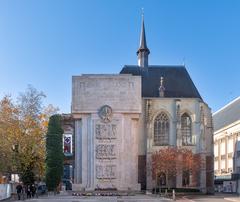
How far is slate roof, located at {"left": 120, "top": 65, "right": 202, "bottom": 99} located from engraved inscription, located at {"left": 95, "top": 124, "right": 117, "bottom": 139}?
940 cm

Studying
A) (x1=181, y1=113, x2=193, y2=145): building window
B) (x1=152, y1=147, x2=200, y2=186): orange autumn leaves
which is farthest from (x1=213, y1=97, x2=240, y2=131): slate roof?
(x1=152, y1=147, x2=200, y2=186): orange autumn leaves

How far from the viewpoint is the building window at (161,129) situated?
71938 millimetres

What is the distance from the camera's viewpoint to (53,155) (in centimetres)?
6197

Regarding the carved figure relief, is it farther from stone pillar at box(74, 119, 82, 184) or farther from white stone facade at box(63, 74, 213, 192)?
stone pillar at box(74, 119, 82, 184)

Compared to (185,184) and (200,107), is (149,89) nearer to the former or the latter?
(200,107)

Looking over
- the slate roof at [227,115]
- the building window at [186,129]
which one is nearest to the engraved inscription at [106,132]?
the building window at [186,129]

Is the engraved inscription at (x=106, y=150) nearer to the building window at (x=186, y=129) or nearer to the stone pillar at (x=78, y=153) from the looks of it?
the stone pillar at (x=78, y=153)

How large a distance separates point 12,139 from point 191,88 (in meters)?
30.1

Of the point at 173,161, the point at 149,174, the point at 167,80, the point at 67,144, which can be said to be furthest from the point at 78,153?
the point at 167,80

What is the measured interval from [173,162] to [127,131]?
24.6ft

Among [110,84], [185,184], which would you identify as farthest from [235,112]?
[110,84]

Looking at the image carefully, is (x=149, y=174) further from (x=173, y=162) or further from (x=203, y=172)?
(x=203, y=172)

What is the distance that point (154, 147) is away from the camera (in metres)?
71.2

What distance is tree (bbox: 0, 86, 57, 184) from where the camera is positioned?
5719 centimetres
